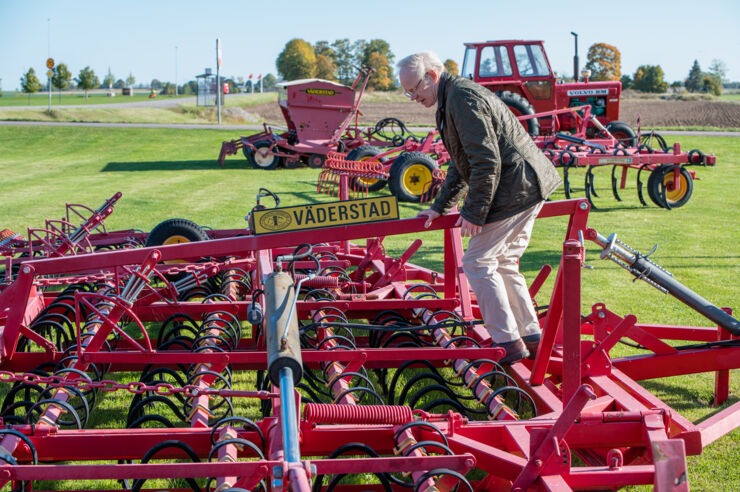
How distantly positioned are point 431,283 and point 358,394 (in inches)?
104

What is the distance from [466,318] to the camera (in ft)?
16.5

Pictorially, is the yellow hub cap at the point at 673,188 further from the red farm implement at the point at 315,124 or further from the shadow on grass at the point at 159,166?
the shadow on grass at the point at 159,166

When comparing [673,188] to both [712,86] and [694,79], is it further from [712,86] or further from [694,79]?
[694,79]

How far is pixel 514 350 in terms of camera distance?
4262 millimetres

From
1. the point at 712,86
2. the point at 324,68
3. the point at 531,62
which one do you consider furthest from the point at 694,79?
the point at 531,62

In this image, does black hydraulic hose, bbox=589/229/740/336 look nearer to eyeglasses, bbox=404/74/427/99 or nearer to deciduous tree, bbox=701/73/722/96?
eyeglasses, bbox=404/74/427/99

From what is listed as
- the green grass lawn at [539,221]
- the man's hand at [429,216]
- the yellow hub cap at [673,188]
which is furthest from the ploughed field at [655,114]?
the man's hand at [429,216]

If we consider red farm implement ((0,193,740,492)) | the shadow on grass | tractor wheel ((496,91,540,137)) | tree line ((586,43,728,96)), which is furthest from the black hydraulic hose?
tree line ((586,43,728,96))

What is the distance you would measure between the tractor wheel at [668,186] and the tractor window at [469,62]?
5.34 m

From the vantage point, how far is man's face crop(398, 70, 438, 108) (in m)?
4.03

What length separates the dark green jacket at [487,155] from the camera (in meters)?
3.91

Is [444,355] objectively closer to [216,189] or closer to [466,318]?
[466,318]

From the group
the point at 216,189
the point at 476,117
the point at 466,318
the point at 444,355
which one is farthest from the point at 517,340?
the point at 216,189

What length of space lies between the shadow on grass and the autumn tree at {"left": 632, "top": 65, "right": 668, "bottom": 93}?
46146mm
